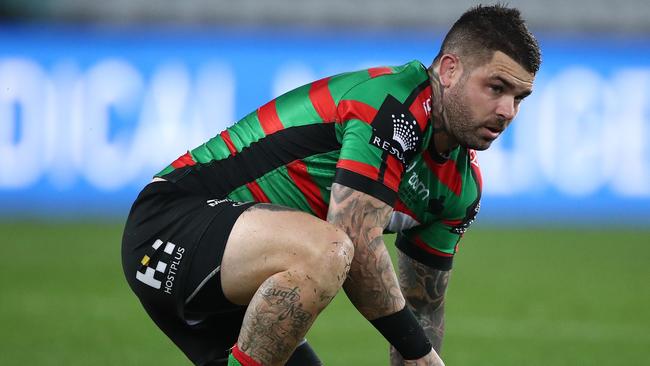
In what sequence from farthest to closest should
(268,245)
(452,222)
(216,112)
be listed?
(216,112)
(452,222)
(268,245)

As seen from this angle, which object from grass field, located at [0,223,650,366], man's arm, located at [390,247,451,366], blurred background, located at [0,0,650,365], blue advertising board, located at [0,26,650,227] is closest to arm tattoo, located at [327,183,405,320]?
man's arm, located at [390,247,451,366]

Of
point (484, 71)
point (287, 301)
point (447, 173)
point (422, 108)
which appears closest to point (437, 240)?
point (447, 173)

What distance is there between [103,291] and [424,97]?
5.28 metres

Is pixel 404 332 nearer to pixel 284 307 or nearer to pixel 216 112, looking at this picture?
pixel 284 307

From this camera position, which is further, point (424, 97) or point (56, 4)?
point (56, 4)

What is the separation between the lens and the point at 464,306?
8945mm

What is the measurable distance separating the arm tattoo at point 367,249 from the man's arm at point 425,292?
0.81m

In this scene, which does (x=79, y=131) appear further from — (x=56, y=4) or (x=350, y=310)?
(x=350, y=310)

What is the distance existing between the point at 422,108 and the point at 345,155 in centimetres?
39

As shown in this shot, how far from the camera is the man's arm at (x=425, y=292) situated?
5.11 meters

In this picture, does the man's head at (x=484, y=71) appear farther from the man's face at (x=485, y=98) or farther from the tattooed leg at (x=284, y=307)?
the tattooed leg at (x=284, y=307)

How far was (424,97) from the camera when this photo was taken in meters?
4.47

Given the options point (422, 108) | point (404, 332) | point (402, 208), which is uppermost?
point (422, 108)

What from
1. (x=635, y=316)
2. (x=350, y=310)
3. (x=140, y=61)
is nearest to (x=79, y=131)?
(x=140, y=61)
